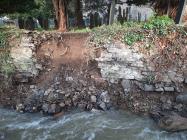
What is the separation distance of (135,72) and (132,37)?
1.05m

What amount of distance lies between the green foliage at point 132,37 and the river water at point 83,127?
6.85 ft

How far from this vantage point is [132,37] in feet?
29.8

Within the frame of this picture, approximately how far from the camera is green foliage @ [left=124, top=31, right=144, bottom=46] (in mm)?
9034

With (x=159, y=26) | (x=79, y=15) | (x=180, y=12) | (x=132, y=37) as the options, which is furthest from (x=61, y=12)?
(x=180, y=12)

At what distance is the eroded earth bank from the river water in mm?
288

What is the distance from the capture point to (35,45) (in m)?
9.48

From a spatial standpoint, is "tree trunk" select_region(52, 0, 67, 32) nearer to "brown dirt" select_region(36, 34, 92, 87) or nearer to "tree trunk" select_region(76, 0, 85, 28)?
"brown dirt" select_region(36, 34, 92, 87)

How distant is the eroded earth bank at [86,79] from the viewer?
8.66 meters

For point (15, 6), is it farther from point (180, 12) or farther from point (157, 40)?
point (180, 12)

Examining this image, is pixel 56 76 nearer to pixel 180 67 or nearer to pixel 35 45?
pixel 35 45

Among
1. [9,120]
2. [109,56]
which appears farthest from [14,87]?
[109,56]

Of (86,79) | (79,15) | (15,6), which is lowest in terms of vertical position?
(86,79)

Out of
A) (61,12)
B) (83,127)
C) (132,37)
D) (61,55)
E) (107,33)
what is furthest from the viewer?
(61,12)

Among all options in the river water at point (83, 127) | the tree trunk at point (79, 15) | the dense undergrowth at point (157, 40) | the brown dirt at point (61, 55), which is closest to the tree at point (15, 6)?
the tree trunk at point (79, 15)
